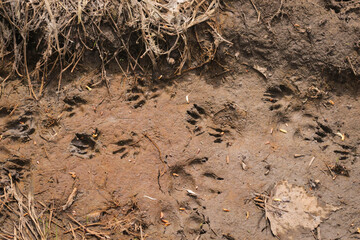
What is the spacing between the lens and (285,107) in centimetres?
265

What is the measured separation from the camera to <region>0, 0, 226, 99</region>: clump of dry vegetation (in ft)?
7.79

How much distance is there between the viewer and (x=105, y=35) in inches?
96.2

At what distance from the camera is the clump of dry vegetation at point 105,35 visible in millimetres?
2373

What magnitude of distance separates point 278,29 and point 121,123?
1.36 m

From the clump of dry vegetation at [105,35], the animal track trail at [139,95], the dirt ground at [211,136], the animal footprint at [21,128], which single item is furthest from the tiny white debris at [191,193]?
the animal footprint at [21,128]

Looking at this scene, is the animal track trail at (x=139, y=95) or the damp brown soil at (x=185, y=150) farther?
the animal track trail at (x=139, y=95)

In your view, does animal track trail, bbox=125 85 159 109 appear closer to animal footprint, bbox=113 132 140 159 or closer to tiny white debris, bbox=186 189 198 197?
animal footprint, bbox=113 132 140 159

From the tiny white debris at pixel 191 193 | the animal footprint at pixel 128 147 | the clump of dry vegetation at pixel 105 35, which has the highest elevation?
the clump of dry vegetation at pixel 105 35

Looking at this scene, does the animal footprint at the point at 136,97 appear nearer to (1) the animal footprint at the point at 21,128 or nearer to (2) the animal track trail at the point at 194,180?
(2) the animal track trail at the point at 194,180

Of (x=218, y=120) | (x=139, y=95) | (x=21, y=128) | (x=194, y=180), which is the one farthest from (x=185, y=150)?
(x=21, y=128)

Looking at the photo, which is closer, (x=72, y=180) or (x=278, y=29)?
(x=72, y=180)

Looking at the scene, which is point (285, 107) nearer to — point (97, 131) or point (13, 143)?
point (97, 131)

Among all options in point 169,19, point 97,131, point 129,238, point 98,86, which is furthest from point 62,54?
point 129,238

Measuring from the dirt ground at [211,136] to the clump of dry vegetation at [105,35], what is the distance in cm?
11
